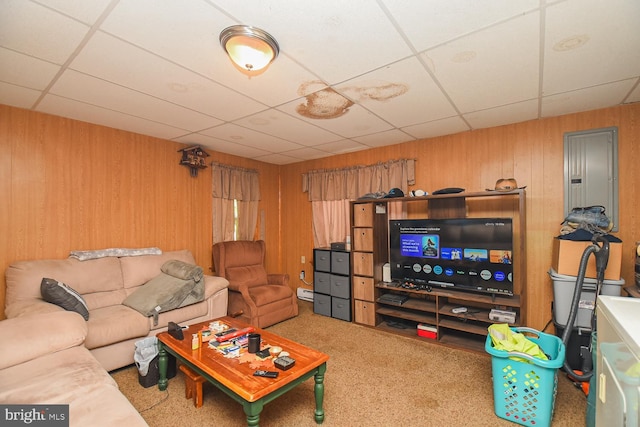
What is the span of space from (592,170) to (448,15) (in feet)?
8.18

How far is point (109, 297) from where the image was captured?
3000 millimetres

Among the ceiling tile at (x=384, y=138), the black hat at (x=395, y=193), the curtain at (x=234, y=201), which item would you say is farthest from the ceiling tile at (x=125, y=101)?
the black hat at (x=395, y=193)

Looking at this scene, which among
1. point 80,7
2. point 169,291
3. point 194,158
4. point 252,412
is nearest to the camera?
point 80,7

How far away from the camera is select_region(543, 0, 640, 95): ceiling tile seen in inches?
57.9

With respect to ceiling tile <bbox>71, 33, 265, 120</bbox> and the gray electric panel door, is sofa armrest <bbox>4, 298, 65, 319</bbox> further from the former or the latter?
the gray electric panel door

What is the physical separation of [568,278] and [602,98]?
1621 millimetres

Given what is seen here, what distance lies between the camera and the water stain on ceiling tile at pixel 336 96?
2342mm

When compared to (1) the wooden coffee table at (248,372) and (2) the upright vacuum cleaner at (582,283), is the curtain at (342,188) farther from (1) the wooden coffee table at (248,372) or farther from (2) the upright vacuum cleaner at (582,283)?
(1) the wooden coffee table at (248,372)

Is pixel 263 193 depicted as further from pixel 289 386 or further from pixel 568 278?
pixel 568 278

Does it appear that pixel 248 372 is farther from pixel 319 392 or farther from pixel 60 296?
pixel 60 296

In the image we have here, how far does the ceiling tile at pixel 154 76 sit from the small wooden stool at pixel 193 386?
2182 millimetres

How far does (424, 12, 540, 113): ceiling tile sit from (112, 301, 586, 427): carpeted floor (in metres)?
2.45

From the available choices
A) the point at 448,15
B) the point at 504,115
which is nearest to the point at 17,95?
the point at 448,15

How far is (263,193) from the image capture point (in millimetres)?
5137
